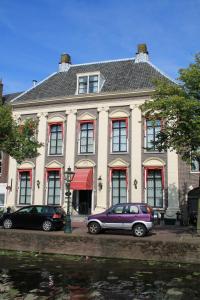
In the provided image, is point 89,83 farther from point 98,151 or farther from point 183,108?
point 183,108

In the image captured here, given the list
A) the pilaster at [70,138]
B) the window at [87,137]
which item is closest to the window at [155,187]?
the window at [87,137]

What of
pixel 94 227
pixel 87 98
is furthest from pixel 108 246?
pixel 87 98

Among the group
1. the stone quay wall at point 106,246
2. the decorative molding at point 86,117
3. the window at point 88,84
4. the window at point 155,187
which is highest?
the window at point 88,84

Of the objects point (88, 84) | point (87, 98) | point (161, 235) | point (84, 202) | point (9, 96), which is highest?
point (9, 96)

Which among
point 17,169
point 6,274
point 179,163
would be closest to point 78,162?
point 17,169

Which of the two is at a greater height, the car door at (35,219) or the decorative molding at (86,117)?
the decorative molding at (86,117)

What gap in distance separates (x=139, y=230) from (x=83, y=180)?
10856 millimetres

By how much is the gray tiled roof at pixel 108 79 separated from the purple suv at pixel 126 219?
1267cm

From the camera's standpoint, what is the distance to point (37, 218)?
20.4 meters

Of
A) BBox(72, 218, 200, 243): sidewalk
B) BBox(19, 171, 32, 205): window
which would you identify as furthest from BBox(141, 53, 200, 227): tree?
BBox(19, 171, 32, 205): window

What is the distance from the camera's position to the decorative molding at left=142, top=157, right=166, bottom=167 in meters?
27.7

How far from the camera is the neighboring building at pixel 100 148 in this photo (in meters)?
27.8

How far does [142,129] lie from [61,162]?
7020mm

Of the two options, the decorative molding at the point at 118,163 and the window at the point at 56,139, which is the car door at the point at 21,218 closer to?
the decorative molding at the point at 118,163
